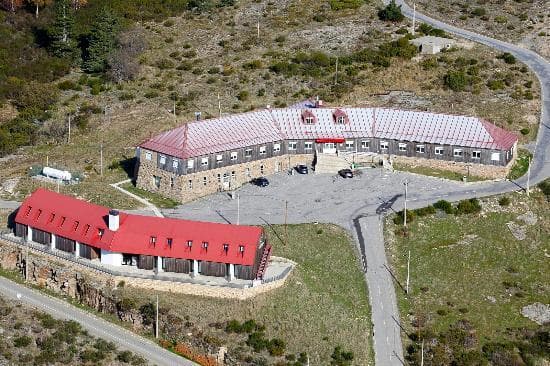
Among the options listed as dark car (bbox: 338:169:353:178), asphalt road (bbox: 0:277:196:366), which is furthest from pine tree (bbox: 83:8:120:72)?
asphalt road (bbox: 0:277:196:366)

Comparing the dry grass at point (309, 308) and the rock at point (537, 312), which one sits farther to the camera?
the rock at point (537, 312)

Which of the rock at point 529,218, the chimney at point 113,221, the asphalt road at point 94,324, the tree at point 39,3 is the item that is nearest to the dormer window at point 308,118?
the rock at point 529,218

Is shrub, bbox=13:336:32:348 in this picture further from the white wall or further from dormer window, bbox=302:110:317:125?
dormer window, bbox=302:110:317:125

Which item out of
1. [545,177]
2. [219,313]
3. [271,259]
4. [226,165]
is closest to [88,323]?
[219,313]

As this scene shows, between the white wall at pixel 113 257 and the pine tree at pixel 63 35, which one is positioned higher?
the pine tree at pixel 63 35

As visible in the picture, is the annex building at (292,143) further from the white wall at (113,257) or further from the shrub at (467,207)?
the white wall at (113,257)

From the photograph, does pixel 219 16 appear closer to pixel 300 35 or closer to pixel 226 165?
pixel 300 35
